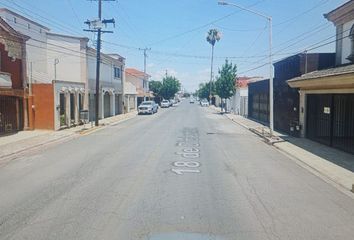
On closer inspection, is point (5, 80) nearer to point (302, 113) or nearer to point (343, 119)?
point (302, 113)

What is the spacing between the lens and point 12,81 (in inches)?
1000

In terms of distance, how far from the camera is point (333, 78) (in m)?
Result: 16.5

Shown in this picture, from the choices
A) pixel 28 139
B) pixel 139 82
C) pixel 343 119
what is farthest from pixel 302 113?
pixel 139 82

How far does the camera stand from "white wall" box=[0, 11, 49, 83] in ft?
116

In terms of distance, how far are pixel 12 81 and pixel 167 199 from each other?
63.1ft

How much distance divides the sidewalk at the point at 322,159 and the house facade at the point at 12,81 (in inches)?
606

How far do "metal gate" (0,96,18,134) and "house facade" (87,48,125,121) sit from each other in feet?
41.6

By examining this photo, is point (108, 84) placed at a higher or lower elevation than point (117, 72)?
lower

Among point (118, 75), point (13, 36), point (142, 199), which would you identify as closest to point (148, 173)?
point (142, 199)

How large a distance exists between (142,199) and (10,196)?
3080 millimetres

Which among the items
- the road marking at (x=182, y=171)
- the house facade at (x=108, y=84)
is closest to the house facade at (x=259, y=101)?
the house facade at (x=108, y=84)

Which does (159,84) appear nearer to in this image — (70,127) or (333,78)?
(70,127)

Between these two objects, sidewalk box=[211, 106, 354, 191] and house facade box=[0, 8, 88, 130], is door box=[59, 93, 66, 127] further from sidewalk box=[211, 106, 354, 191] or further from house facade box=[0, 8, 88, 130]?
sidewalk box=[211, 106, 354, 191]

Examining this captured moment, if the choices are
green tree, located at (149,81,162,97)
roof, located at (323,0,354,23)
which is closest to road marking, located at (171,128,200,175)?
roof, located at (323,0,354,23)
